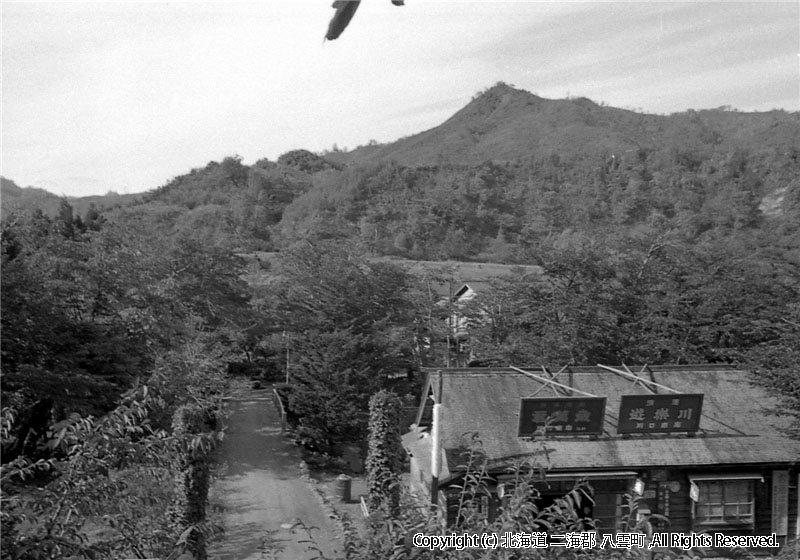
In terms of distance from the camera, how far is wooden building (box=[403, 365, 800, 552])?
9203 mm

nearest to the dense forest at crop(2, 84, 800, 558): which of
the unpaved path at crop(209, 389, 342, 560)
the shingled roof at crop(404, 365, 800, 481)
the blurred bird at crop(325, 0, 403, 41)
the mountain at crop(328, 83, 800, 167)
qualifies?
the shingled roof at crop(404, 365, 800, 481)

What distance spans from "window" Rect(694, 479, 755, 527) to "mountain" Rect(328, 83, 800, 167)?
2566 inches

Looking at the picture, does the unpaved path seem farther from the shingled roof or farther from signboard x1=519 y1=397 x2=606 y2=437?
signboard x1=519 y1=397 x2=606 y2=437

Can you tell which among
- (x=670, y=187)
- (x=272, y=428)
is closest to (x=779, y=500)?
(x=272, y=428)

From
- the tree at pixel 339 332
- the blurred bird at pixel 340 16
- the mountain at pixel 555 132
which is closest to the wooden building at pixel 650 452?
the tree at pixel 339 332

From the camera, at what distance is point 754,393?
10.7 m

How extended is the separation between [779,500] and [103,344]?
11118 millimetres

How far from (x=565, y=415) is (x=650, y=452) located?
4.51 feet

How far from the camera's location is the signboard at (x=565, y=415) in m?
9.23

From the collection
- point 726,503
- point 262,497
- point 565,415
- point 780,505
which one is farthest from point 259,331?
point 780,505

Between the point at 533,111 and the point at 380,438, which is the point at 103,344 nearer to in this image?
the point at 380,438

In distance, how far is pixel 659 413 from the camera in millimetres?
9516

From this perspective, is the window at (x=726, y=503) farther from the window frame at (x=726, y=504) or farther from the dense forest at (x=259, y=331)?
the dense forest at (x=259, y=331)

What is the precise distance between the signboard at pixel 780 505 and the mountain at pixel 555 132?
65.1 m
